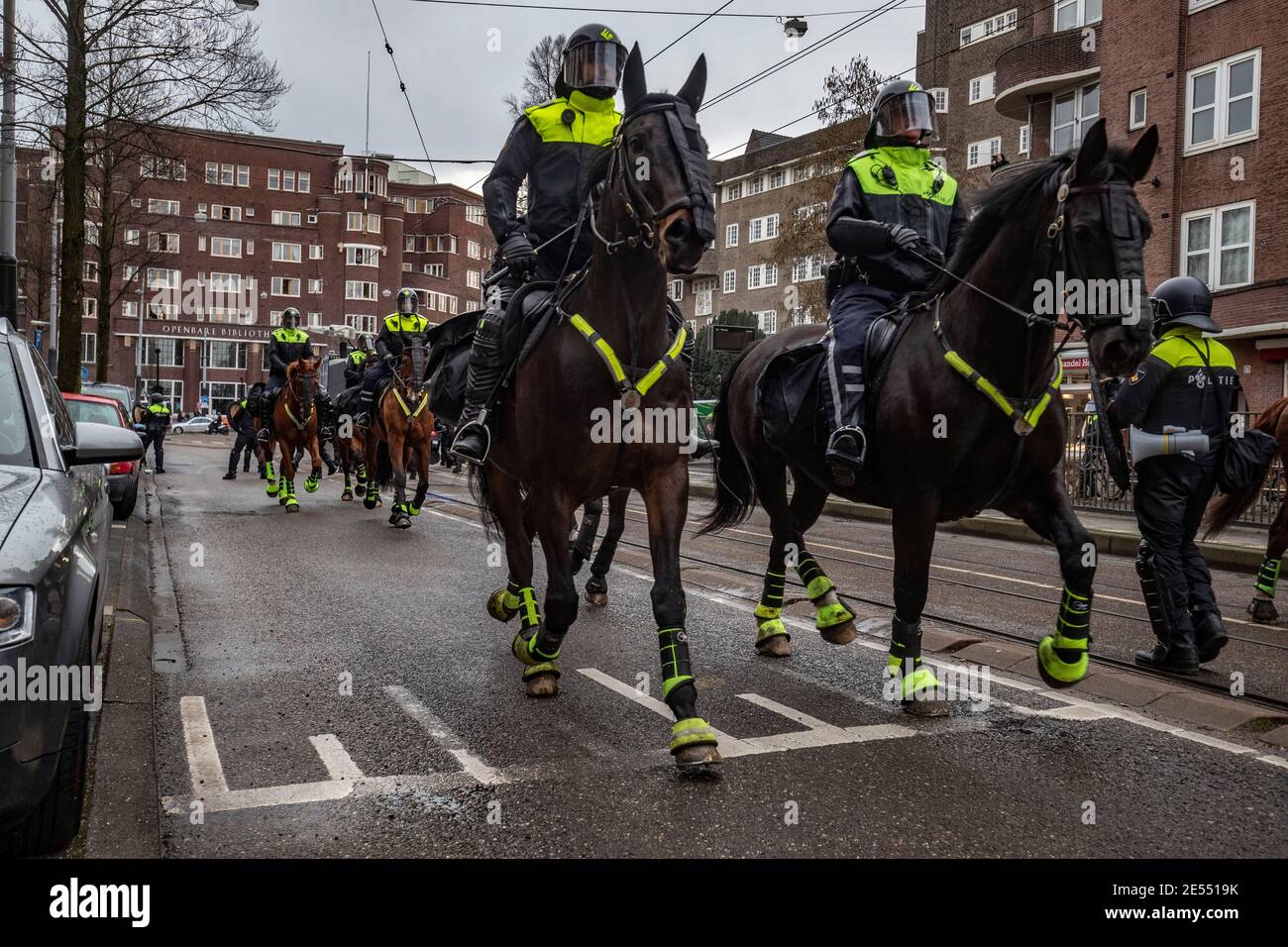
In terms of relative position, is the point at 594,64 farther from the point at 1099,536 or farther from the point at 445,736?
the point at 1099,536

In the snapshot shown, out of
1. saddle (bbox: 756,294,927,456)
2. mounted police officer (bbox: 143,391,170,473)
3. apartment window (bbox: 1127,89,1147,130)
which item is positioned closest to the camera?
saddle (bbox: 756,294,927,456)

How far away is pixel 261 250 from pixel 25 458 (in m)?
91.2

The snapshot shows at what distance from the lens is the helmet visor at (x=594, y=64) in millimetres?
5703

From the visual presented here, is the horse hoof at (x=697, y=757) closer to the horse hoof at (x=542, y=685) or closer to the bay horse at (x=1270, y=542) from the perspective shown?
the horse hoof at (x=542, y=685)

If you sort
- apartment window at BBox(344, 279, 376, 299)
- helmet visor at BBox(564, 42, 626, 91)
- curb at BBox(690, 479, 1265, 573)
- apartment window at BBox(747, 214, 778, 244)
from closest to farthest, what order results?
1. helmet visor at BBox(564, 42, 626, 91)
2. curb at BBox(690, 479, 1265, 573)
3. apartment window at BBox(747, 214, 778, 244)
4. apartment window at BBox(344, 279, 376, 299)

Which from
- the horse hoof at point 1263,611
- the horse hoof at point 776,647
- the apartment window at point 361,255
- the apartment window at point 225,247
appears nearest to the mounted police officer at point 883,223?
the horse hoof at point 776,647

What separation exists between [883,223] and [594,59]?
5.68 feet

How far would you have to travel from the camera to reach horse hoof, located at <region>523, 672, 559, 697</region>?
561 centimetres

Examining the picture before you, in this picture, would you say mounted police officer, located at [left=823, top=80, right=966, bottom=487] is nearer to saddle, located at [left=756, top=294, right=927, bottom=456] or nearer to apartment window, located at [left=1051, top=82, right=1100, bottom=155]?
saddle, located at [left=756, top=294, right=927, bottom=456]

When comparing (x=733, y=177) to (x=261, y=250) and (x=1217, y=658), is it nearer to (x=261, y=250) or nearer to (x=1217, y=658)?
(x=261, y=250)

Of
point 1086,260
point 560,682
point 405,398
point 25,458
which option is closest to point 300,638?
point 560,682

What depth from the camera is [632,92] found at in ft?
15.6

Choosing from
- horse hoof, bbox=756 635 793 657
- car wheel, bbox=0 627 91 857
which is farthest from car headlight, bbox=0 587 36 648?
horse hoof, bbox=756 635 793 657

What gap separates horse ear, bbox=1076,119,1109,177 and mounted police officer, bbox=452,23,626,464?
243cm
